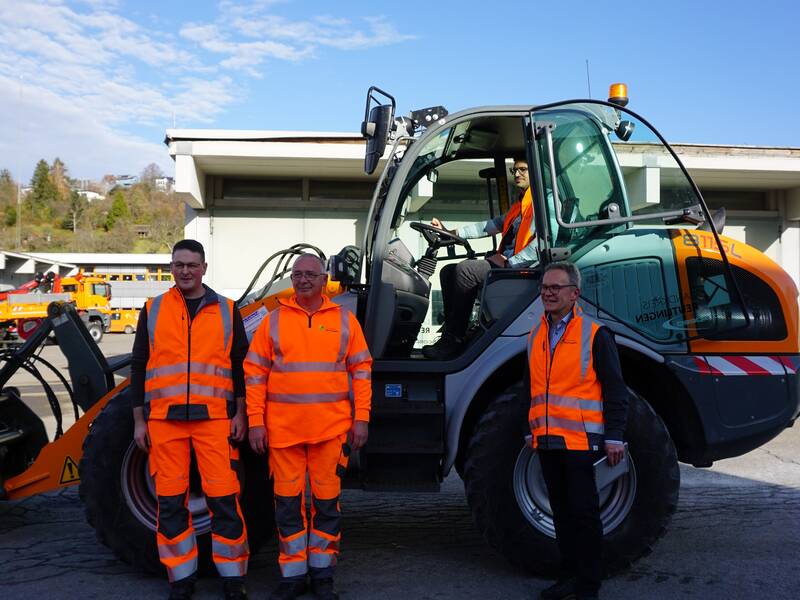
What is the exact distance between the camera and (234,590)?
370 cm

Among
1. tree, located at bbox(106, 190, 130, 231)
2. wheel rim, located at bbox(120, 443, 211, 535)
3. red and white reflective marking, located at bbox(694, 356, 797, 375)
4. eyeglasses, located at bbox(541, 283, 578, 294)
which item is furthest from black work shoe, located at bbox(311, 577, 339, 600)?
tree, located at bbox(106, 190, 130, 231)

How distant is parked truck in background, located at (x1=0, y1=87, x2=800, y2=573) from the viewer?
13.2ft

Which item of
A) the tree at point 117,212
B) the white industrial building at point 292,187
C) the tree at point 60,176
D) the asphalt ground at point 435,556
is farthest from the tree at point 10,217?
the asphalt ground at point 435,556

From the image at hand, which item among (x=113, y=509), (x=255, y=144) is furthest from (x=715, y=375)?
(x=255, y=144)

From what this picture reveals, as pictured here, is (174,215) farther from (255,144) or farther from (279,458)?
(279,458)

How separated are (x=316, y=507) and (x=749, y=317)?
260 cm

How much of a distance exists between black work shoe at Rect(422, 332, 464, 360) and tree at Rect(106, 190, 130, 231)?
292 feet

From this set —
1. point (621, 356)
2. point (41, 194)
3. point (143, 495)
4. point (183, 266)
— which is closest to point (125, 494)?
point (143, 495)

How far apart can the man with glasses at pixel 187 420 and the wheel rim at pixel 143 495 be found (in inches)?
12.4

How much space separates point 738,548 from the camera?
4.57 metres

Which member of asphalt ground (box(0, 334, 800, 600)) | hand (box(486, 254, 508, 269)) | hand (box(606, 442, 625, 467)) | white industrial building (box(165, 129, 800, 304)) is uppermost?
white industrial building (box(165, 129, 800, 304))

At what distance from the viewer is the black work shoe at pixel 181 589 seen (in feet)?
12.2

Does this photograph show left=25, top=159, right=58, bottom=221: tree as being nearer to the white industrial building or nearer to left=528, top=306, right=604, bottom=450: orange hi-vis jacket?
the white industrial building

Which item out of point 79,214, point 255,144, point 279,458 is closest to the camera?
point 279,458
